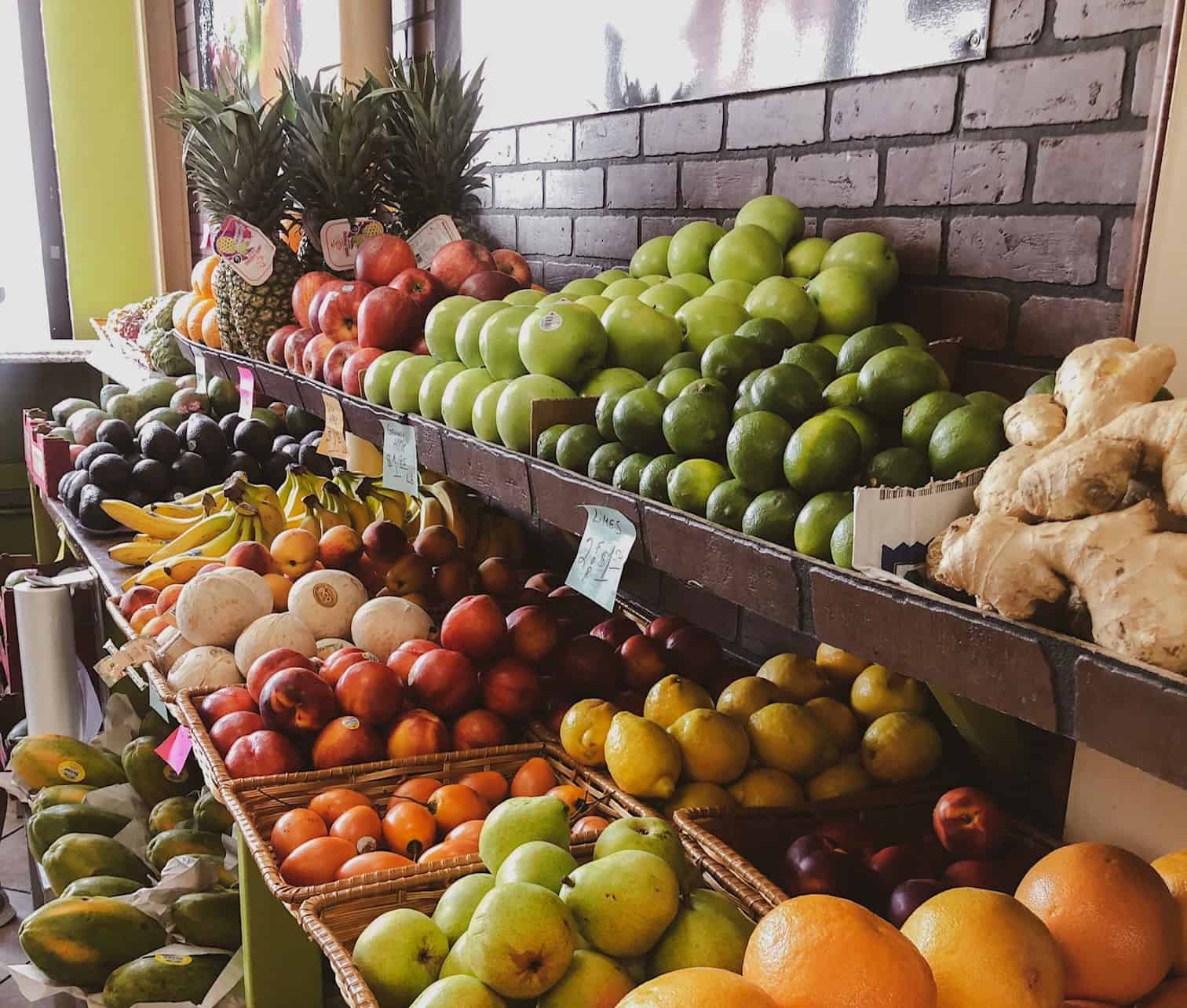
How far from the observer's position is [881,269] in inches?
62.3

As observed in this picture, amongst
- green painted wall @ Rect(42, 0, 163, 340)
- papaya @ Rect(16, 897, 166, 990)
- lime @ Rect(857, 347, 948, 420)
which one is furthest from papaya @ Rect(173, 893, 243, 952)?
green painted wall @ Rect(42, 0, 163, 340)

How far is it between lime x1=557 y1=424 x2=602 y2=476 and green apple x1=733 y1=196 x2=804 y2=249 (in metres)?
0.56

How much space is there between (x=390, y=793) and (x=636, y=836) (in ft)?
2.06

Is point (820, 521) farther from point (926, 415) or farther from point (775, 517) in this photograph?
point (926, 415)

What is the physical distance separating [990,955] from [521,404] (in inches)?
37.9

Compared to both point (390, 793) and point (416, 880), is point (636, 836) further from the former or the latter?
point (390, 793)

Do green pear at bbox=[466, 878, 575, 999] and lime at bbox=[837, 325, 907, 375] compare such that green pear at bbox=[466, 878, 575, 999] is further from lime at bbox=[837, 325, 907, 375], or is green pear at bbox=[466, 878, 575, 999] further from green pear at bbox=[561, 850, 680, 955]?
lime at bbox=[837, 325, 907, 375]

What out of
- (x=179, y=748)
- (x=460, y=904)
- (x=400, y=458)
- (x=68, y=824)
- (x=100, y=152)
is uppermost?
(x=100, y=152)

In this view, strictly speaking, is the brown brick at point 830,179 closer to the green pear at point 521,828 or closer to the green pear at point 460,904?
the green pear at point 521,828

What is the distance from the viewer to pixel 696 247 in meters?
1.84

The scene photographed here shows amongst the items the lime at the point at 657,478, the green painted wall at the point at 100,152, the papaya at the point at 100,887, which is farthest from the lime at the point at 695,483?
the green painted wall at the point at 100,152

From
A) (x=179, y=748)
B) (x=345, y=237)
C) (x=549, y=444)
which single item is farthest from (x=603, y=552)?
(x=345, y=237)

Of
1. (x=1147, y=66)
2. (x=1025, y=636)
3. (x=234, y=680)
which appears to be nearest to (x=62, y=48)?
(x=234, y=680)

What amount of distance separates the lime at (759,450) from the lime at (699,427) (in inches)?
3.0
